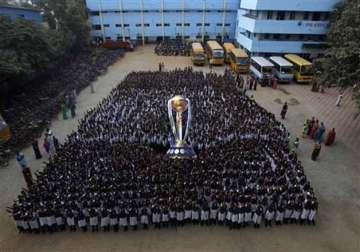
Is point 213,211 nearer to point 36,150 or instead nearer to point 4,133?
point 36,150

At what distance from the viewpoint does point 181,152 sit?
41.3 feet

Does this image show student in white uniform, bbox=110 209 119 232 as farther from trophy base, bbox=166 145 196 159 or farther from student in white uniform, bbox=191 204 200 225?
trophy base, bbox=166 145 196 159

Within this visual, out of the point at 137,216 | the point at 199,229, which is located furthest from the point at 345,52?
the point at 137,216

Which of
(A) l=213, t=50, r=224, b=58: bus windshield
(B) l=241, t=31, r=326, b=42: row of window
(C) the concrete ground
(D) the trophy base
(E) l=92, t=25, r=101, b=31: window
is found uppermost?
(B) l=241, t=31, r=326, b=42: row of window

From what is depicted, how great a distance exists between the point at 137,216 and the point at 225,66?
76.2 feet

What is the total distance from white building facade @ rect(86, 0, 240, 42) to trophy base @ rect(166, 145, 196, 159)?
30.6m

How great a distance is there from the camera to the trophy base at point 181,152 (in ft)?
40.8

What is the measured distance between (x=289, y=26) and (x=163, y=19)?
1851 centimetres

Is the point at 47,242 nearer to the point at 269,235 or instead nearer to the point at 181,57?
the point at 269,235

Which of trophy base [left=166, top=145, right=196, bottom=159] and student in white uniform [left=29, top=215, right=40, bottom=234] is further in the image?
trophy base [left=166, top=145, right=196, bottom=159]

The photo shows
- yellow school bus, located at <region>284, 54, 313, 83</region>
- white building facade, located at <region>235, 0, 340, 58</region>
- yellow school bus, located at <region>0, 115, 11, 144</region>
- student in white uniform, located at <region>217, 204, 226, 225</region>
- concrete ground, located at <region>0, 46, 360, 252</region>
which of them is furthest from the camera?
white building facade, located at <region>235, 0, 340, 58</region>

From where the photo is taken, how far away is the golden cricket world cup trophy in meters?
12.6

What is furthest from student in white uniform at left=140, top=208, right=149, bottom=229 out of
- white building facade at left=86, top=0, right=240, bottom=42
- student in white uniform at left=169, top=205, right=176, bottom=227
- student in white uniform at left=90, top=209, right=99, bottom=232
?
white building facade at left=86, top=0, right=240, bottom=42

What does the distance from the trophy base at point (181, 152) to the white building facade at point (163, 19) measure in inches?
1206
